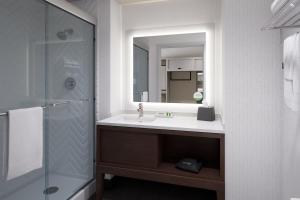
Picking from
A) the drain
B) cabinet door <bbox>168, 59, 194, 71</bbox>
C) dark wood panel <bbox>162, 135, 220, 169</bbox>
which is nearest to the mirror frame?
cabinet door <bbox>168, 59, 194, 71</bbox>

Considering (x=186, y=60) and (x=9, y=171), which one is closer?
(x=9, y=171)

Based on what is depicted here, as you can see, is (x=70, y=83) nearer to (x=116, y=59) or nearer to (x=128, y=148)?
(x=116, y=59)

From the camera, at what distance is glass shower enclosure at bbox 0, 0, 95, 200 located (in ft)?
5.47

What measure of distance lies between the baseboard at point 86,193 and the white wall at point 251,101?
145 cm

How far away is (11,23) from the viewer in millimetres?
1670

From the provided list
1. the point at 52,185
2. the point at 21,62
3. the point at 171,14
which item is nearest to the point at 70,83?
the point at 21,62

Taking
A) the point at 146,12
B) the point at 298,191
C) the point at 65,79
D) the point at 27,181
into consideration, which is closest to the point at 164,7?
the point at 146,12

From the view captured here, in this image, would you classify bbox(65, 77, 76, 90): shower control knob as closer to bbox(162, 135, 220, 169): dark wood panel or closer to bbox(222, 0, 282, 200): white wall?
bbox(162, 135, 220, 169): dark wood panel

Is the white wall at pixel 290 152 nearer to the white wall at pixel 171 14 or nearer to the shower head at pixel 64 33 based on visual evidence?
the white wall at pixel 171 14

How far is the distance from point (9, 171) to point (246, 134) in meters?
1.81

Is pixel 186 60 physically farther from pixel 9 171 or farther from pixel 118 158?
pixel 9 171

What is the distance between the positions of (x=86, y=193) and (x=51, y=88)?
1185mm

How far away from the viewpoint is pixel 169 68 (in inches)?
101

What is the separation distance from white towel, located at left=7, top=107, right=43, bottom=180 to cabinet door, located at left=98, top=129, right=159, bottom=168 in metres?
0.62
